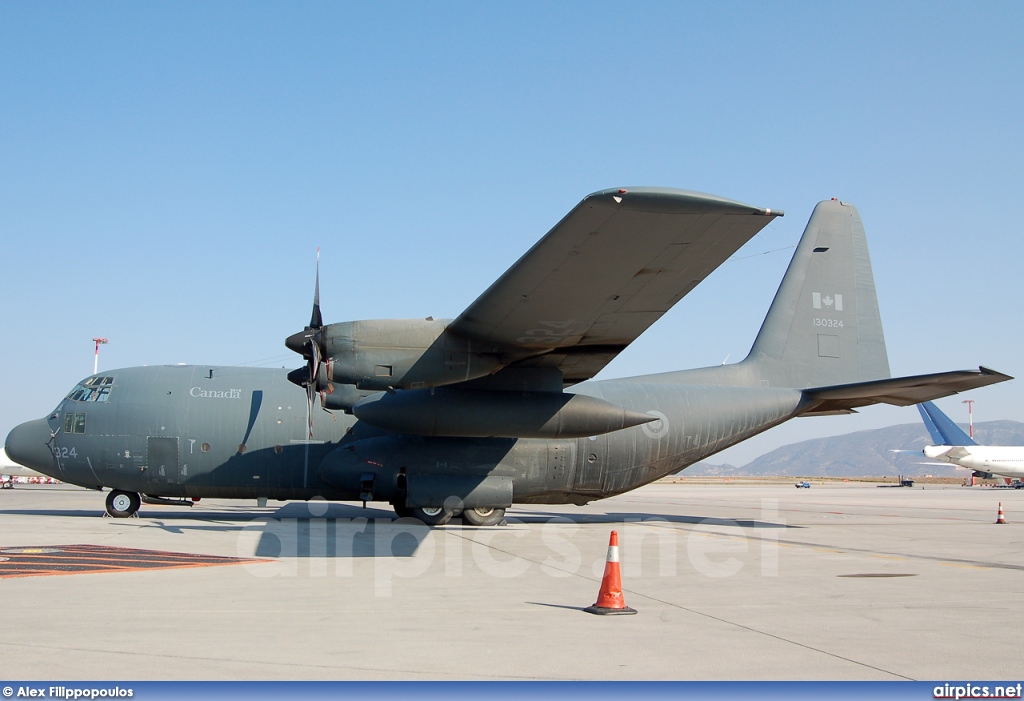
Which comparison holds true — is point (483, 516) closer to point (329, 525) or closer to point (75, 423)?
point (329, 525)

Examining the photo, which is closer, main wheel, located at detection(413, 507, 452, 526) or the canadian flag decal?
main wheel, located at detection(413, 507, 452, 526)

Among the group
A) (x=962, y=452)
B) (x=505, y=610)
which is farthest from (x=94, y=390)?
(x=962, y=452)

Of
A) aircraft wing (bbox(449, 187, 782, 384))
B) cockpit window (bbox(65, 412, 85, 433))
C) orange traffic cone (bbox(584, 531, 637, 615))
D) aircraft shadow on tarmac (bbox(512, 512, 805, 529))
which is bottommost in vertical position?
aircraft shadow on tarmac (bbox(512, 512, 805, 529))

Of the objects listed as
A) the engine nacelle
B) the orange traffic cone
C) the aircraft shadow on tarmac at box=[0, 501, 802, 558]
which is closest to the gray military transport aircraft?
the engine nacelle

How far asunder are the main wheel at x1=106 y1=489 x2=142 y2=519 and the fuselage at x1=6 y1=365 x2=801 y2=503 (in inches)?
24.2

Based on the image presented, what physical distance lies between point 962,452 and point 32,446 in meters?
62.6

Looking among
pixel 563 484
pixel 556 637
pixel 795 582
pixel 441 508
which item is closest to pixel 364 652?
pixel 556 637

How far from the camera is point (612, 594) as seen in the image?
8133mm

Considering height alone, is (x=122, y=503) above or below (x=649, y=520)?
above

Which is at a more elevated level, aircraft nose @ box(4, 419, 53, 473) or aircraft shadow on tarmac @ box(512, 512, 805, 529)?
aircraft nose @ box(4, 419, 53, 473)

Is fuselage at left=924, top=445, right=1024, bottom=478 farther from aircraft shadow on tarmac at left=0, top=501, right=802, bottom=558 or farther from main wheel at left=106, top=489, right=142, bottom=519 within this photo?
main wheel at left=106, top=489, right=142, bottom=519

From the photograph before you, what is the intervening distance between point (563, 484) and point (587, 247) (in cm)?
922

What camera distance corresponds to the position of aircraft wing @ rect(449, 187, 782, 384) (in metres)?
9.09

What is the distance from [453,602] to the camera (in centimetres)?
865
